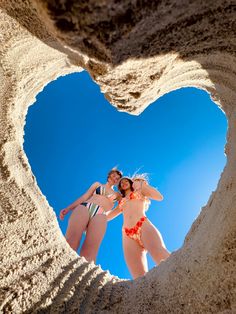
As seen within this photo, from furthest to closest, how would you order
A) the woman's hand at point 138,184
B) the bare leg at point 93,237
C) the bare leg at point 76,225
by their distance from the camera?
the woman's hand at point 138,184
the bare leg at point 76,225
the bare leg at point 93,237

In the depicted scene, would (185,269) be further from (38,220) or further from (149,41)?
(149,41)

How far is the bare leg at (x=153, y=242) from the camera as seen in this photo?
12.0 feet

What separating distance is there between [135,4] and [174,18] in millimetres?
277

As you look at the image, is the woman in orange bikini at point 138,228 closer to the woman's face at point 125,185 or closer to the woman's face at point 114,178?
the woman's face at point 125,185

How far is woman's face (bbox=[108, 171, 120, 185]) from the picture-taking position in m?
4.85

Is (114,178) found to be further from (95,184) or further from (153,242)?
(153,242)

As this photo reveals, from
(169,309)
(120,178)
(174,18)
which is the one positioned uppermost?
(120,178)

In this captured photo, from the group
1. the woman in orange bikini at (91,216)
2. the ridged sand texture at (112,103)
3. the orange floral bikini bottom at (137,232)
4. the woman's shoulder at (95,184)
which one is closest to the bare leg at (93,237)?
the woman in orange bikini at (91,216)

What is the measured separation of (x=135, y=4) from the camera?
1.07m

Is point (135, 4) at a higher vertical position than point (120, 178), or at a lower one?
lower

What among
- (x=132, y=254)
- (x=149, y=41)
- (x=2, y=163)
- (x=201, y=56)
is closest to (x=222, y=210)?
(x=201, y=56)

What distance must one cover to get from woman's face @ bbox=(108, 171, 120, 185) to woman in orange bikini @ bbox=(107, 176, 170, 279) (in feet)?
0.36

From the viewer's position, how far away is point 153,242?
12.7ft

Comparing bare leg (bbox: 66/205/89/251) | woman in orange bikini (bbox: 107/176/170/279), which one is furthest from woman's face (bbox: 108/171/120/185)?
bare leg (bbox: 66/205/89/251)
